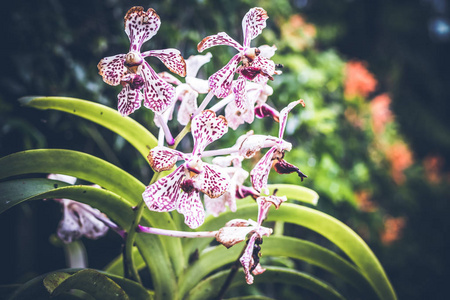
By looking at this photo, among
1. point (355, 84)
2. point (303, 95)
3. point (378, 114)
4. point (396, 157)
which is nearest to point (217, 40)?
point (303, 95)

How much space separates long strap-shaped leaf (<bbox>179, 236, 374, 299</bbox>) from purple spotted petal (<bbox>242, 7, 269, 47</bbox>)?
1.15 feet

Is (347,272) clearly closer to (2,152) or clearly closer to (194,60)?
(194,60)

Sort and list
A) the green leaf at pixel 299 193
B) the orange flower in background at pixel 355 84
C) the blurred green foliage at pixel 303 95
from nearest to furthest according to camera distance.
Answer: the green leaf at pixel 299 193, the blurred green foliage at pixel 303 95, the orange flower in background at pixel 355 84

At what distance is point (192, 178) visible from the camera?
0.40 metres

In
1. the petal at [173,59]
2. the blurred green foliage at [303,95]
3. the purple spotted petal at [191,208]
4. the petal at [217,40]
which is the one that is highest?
the blurred green foliage at [303,95]

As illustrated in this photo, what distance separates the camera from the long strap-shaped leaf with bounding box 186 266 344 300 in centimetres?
53

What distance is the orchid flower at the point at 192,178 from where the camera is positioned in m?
0.39

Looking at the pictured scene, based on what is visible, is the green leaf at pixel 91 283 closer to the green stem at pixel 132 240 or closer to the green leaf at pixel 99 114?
the green stem at pixel 132 240

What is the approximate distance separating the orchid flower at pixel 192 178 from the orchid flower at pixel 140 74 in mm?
60

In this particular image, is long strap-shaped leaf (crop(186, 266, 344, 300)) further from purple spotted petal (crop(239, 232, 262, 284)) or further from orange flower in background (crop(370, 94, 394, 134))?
orange flower in background (crop(370, 94, 394, 134))

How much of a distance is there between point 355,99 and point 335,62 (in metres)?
0.28

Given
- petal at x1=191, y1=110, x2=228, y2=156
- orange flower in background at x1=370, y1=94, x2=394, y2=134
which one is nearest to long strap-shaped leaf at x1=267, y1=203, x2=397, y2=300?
petal at x1=191, y1=110, x2=228, y2=156

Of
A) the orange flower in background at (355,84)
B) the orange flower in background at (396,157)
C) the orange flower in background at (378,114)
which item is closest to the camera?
the orange flower in background at (355,84)

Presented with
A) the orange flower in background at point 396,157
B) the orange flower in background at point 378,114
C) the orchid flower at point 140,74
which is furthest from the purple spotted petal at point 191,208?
the orange flower in background at point 396,157
